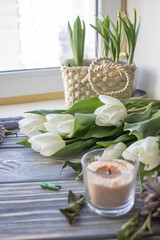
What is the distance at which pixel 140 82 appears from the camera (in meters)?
1.11

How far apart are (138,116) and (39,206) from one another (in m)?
0.28

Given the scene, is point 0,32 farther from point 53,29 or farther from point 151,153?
point 151,153

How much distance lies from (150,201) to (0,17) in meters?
0.85

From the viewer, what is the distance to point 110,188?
447 mm

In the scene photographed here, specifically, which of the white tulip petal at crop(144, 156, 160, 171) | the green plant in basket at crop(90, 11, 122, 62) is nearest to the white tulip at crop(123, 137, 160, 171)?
the white tulip petal at crop(144, 156, 160, 171)

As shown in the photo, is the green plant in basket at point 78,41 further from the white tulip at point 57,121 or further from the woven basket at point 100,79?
the white tulip at point 57,121

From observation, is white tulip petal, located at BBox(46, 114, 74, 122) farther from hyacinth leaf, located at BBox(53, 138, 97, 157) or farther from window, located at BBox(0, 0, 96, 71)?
window, located at BBox(0, 0, 96, 71)

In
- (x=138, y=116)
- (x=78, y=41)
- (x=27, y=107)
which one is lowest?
(x=27, y=107)

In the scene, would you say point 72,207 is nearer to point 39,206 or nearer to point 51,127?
point 39,206

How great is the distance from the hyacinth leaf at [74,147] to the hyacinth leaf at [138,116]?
0.09m

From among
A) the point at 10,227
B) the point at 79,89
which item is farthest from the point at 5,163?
the point at 79,89

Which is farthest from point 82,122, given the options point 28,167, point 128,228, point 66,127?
point 128,228

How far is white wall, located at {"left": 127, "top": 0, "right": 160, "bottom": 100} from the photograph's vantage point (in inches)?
38.6

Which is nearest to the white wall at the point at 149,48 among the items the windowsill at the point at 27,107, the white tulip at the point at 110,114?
the windowsill at the point at 27,107
